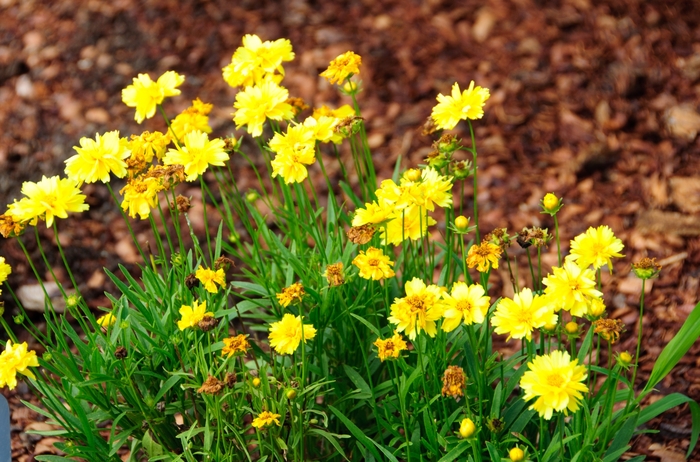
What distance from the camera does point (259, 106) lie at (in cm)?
176

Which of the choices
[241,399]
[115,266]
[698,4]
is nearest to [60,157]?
[115,266]

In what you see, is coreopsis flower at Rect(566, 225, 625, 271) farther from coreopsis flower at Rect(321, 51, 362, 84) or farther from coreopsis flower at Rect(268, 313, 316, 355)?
Answer: coreopsis flower at Rect(321, 51, 362, 84)

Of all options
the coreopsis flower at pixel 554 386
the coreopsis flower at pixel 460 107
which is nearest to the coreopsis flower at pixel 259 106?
the coreopsis flower at pixel 460 107

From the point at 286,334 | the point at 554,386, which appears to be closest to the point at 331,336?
the point at 286,334

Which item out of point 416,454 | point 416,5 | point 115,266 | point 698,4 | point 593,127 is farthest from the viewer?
point 416,5

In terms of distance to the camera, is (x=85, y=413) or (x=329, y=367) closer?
(x=85, y=413)

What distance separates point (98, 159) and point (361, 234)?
538 millimetres

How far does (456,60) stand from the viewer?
3.53 meters

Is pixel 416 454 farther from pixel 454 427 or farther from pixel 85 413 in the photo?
pixel 85 413

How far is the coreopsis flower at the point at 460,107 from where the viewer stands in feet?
5.43

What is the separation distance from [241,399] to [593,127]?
1981 mm

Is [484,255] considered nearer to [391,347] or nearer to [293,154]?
[391,347]

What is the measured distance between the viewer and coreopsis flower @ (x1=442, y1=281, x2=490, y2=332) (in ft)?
4.63

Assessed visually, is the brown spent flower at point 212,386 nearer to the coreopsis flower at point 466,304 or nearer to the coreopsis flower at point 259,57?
the coreopsis flower at point 466,304
